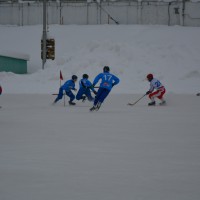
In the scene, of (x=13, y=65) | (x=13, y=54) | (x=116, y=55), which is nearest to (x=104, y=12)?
(x=116, y=55)

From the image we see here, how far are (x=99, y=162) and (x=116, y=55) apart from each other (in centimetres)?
2605

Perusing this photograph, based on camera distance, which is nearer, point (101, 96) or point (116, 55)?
point (101, 96)

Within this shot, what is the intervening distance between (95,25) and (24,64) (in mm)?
7208

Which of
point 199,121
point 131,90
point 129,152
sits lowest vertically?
point 131,90

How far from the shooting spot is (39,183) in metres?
4.91

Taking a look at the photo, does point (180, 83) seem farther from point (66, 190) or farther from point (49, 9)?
point (66, 190)

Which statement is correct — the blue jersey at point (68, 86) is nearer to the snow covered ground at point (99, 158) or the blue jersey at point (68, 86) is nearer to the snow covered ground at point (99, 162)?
the snow covered ground at point (99, 158)

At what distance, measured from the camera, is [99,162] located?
604 cm

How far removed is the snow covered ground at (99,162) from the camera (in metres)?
4.62

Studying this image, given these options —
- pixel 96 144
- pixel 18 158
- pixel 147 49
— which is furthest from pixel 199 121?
pixel 147 49

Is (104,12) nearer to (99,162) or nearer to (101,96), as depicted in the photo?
(101,96)

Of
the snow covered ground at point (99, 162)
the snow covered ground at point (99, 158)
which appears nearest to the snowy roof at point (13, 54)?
the snow covered ground at point (99, 158)

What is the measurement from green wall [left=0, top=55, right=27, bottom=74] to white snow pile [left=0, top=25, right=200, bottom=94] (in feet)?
2.35

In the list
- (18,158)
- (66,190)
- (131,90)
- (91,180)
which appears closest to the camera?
(66,190)
